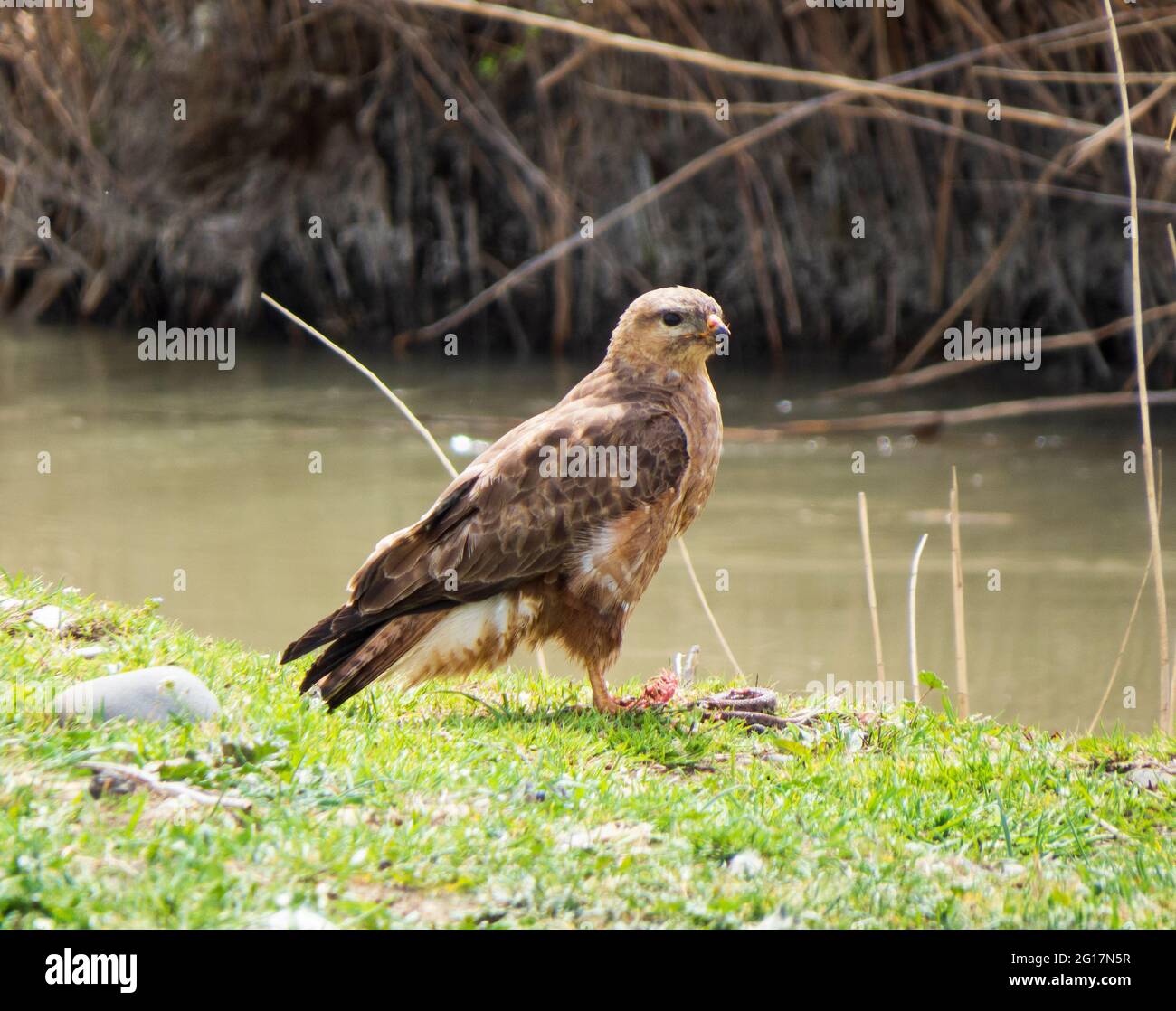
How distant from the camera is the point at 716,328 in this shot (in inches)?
188

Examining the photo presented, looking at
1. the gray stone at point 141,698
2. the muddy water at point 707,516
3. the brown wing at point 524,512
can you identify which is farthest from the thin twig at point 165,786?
the muddy water at point 707,516

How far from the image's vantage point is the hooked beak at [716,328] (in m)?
4.78

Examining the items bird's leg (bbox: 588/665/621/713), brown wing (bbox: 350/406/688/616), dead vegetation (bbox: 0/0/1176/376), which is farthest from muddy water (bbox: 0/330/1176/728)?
brown wing (bbox: 350/406/688/616)

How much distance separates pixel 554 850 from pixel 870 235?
11321 millimetres

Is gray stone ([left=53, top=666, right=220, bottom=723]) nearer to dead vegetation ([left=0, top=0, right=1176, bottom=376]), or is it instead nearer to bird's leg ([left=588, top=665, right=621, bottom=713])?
bird's leg ([left=588, top=665, right=621, bottom=713])

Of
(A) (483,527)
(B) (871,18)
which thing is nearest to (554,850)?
(A) (483,527)

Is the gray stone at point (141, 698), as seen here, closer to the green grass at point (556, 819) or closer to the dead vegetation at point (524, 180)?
the green grass at point (556, 819)

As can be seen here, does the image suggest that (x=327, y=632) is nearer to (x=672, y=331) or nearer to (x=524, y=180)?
(x=672, y=331)

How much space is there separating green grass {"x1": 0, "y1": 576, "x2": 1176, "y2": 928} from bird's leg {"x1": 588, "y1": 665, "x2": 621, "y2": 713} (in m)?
0.08

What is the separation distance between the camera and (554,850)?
127 inches

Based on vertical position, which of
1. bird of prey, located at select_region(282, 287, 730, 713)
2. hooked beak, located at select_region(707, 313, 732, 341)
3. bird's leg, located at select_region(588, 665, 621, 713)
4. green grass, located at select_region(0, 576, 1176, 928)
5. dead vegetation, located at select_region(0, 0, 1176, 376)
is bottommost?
green grass, located at select_region(0, 576, 1176, 928)

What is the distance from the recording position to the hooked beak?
188 inches

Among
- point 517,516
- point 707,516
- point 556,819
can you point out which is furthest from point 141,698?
point 707,516

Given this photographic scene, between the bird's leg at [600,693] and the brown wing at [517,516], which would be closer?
the brown wing at [517,516]
